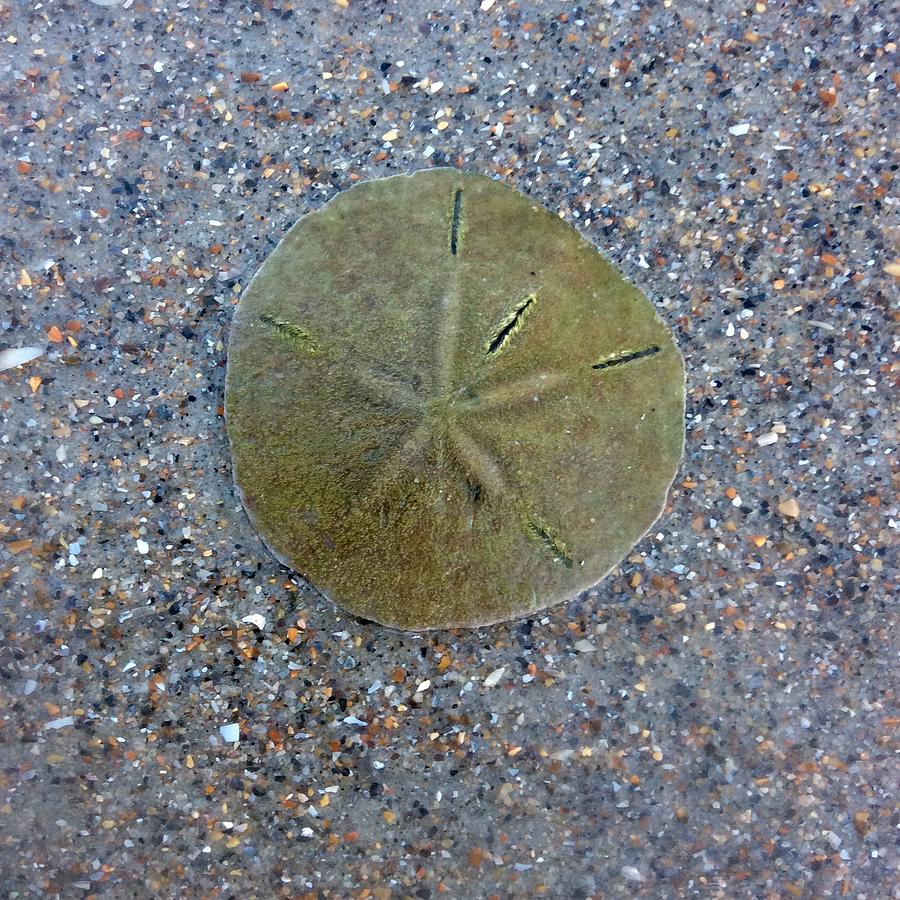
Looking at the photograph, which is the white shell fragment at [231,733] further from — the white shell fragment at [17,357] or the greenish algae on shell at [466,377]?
the white shell fragment at [17,357]

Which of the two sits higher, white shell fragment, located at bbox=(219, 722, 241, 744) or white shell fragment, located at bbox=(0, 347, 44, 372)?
white shell fragment, located at bbox=(0, 347, 44, 372)

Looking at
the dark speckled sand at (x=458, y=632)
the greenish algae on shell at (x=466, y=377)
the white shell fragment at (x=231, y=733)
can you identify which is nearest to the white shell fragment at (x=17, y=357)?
the dark speckled sand at (x=458, y=632)

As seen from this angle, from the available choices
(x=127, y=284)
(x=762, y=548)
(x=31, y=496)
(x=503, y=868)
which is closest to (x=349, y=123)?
(x=127, y=284)

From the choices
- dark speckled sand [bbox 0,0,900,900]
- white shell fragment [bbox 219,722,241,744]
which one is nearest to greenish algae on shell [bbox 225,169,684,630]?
dark speckled sand [bbox 0,0,900,900]

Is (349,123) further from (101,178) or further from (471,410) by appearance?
(471,410)

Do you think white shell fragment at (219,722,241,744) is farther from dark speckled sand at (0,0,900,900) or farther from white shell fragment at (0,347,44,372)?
white shell fragment at (0,347,44,372)

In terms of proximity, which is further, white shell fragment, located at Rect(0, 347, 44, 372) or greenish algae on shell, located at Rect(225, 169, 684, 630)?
white shell fragment, located at Rect(0, 347, 44, 372)
